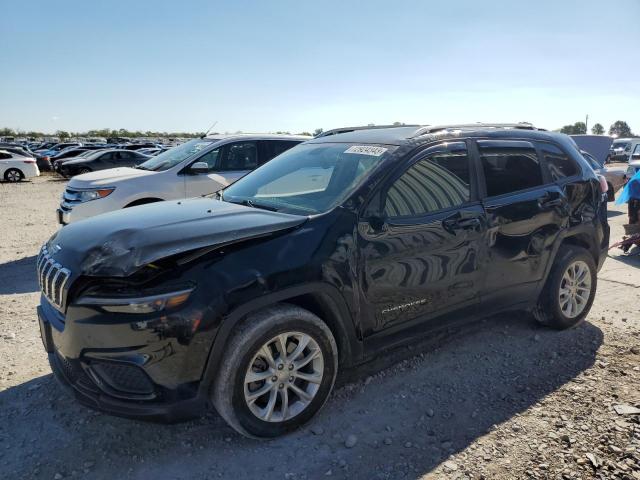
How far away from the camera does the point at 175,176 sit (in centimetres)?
756

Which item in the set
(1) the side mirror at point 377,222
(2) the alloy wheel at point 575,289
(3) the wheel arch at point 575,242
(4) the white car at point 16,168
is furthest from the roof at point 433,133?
(4) the white car at point 16,168

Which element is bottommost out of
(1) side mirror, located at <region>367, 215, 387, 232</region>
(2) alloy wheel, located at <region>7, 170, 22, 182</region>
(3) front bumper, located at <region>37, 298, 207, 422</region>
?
(2) alloy wheel, located at <region>7, 170, 22, 182</region>

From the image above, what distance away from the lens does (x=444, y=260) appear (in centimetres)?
344

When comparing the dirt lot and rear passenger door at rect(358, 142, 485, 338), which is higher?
rear passenger door at rect(358, 142, 485, 338)

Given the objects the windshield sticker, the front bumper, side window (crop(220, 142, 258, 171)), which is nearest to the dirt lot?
the front bumper

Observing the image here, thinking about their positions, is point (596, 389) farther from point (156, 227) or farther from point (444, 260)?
point (156, 227)

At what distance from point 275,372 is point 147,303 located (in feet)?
2.76

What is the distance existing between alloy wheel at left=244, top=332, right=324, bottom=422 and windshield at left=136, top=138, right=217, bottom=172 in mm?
5555

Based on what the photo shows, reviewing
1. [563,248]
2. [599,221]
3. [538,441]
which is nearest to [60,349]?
[538,441]

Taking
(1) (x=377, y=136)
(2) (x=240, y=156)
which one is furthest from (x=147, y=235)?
(2) (x=240, y=156)

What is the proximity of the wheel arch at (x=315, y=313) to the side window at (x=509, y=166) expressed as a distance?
5.37 feet

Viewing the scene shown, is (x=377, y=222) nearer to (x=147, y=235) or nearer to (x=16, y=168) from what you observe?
(x=147, y=235)

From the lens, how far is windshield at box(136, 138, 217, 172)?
25.6ft

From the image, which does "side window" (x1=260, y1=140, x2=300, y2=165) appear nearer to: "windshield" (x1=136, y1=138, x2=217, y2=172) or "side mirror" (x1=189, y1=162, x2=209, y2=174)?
"windshield" (x1=136, y1=138, x2=217, y2=172)
